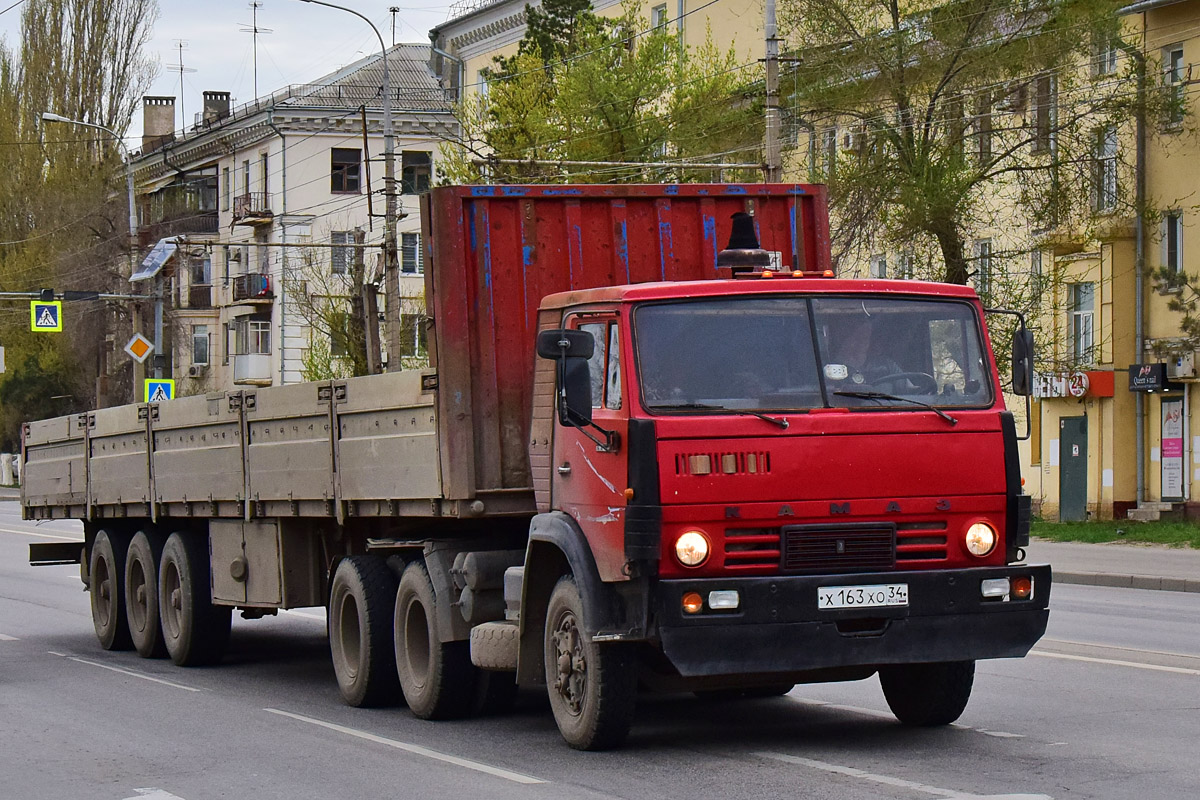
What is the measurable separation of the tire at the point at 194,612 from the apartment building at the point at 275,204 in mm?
48368

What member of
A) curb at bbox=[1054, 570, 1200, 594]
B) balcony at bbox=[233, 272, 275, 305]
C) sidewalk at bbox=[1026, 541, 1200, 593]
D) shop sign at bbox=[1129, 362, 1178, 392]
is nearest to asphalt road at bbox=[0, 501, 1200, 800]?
curb at bbox=[1054, 570, 1200, 594]

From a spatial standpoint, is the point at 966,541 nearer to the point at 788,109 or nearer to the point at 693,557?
the point at 693,557

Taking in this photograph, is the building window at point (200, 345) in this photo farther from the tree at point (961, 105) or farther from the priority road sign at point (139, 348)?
the tree at point (961, 105)

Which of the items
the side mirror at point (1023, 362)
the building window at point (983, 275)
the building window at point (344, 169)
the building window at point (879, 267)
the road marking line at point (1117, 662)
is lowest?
the road marking line at point (1117, 662)

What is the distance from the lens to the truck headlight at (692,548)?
29.5 feet

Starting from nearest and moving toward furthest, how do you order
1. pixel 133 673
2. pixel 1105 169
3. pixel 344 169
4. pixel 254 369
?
1. pixel 133 673
2. pixel 1105 169
3. pixel 344 169
4. pixel 254 369

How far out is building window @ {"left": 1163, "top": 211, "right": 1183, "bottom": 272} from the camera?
119 ft

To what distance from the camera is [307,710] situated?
481 inches

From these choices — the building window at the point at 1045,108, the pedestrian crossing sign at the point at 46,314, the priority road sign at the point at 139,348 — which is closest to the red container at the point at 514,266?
the building window at the point at 1045,108

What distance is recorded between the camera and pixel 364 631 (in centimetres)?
1197

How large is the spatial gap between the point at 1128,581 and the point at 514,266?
14830 mm

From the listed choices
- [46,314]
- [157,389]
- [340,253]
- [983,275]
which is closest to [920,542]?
[983,275]

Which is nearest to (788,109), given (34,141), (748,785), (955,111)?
(955,111)

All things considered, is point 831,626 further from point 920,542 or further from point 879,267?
point 879,267
